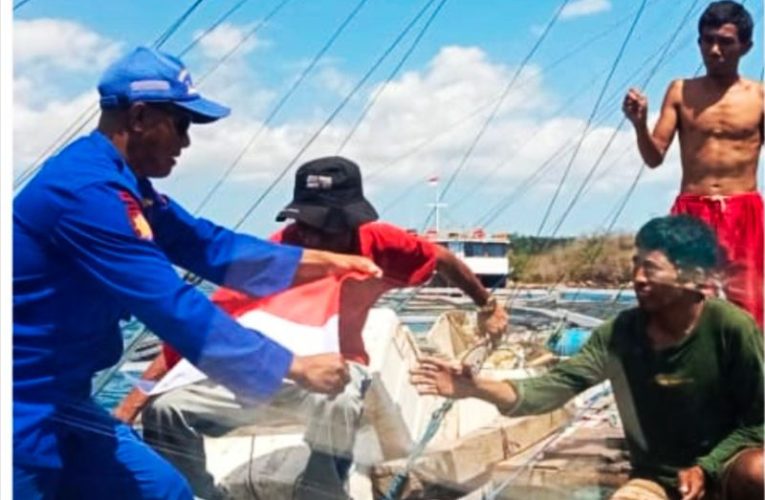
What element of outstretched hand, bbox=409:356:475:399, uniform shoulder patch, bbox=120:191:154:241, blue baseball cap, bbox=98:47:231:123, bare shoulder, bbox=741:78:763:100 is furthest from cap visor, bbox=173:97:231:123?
bare shoulder, bbox=741:78:763:100

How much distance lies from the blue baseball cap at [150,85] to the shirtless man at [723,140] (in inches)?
17.5

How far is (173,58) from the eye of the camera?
1303 mm

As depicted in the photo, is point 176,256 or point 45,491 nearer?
point 45,491

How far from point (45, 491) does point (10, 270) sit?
24cm

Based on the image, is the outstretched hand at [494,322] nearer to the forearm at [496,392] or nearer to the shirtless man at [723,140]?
the forearm at [496,392]

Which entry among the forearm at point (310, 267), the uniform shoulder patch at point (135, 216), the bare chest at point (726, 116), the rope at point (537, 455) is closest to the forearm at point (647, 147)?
the bare chest at point (726, 116)

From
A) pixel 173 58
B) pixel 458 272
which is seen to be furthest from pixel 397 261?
pixel 173 58

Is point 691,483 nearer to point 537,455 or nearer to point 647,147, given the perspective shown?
point 537,455

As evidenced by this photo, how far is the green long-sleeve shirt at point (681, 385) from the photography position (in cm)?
127

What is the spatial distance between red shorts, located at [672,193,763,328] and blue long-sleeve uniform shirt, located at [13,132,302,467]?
18.0 inches

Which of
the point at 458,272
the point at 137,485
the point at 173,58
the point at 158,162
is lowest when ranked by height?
the point at 137,485

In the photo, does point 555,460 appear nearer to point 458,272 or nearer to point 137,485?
point 458,272

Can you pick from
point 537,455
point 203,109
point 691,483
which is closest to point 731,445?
point 691,483

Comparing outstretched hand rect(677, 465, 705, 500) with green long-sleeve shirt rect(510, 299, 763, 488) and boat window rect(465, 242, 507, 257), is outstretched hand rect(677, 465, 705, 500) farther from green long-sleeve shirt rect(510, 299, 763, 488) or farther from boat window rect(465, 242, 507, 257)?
boat window rect(465, 242, 507, 257)
